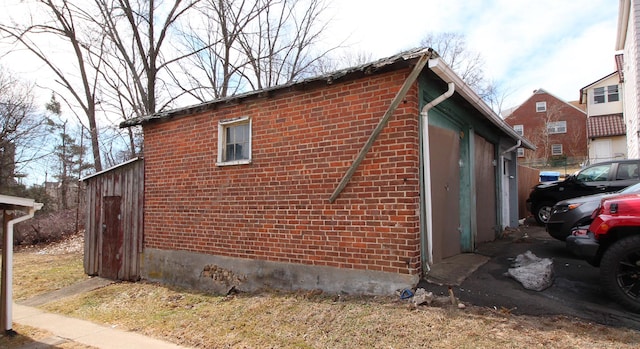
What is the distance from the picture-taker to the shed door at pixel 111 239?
29.5ft

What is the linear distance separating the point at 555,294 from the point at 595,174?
6.45 metres

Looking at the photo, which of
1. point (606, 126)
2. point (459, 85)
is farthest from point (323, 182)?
point (606, 126)

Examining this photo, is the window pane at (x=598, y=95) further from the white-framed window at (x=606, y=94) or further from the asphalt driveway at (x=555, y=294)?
the asphalt driveway at (x=555, y=294)

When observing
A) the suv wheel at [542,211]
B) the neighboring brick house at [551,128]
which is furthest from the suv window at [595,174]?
the neighboring brick house at [551,128]

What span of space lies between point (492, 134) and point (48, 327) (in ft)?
A: 32.2

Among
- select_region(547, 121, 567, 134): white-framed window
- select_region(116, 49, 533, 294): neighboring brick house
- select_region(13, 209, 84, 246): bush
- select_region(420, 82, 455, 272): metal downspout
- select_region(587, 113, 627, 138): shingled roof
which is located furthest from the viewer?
select_region(547, 121, 567, 134): white-framed window

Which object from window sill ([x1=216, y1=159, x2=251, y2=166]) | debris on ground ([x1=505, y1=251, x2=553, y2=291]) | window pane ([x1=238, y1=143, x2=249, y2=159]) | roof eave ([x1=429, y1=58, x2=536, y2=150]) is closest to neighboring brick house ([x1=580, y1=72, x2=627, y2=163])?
roof eave ([x1=429, y1=58, x2=536, y2=150])

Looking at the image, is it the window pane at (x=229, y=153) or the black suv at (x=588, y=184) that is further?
the black suv at (x=588, y=184)

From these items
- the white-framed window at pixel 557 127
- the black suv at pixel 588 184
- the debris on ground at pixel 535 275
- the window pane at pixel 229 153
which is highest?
the white-framed window at pixel 557 127

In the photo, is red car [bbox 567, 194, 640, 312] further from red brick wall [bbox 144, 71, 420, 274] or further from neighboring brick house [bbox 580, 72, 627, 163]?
neighboring brick house [bbox 580, 72, 627, 163]

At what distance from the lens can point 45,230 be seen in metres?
17.3

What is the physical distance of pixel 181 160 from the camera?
7.93 meters

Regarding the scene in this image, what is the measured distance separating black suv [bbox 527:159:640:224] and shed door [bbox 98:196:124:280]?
11.0 metres

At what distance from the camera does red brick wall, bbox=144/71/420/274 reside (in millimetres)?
5117
